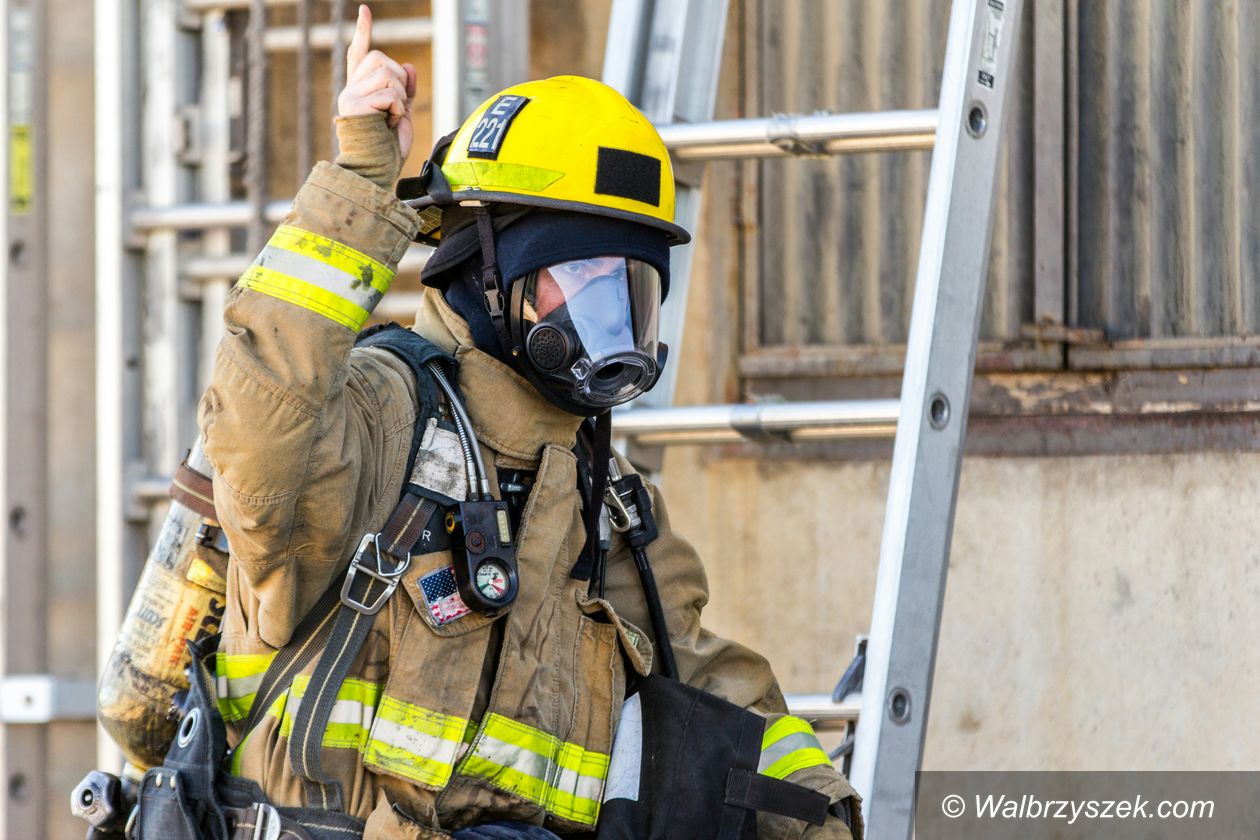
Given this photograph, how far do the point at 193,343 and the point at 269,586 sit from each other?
202 cm

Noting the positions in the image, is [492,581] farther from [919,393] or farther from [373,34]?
[373,34]

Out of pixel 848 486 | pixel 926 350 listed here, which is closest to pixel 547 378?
pixel 926 350

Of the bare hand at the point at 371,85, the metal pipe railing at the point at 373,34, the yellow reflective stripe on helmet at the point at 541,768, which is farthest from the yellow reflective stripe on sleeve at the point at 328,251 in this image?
the metal pipe railing at the point at 373,34

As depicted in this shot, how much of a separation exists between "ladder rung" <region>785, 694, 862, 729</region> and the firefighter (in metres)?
0.29

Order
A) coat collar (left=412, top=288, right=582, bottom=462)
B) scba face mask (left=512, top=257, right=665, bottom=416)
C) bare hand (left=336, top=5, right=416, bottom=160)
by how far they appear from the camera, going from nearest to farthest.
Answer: bare hand (left=336, top=5, right=416, bottom=160)
scba face mask (left=512, top=257, right=665, bottom=416)
coat collar (left=412, top=288, right=582, bottom=462)

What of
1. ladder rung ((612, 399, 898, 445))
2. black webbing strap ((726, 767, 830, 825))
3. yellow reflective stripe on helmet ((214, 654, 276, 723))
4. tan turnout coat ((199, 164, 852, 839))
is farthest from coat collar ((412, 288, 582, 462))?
ladder rung ((612, 399, 898, 445))

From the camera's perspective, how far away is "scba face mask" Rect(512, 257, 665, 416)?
262 cm

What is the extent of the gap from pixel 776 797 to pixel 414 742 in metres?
0.62

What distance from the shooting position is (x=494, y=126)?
271 cm

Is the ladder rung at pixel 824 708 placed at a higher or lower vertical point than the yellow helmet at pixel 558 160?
lower

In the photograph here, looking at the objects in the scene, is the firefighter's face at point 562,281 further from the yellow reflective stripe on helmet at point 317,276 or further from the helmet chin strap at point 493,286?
the yellow reflective stripe on helmet at point 317,276

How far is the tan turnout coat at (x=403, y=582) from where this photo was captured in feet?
7.34

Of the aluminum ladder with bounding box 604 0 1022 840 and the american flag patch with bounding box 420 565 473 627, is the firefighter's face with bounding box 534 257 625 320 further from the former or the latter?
the aluminum ladder with bounding box 604 0 1022 840

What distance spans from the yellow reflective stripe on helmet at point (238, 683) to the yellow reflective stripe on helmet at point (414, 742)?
0.19 meters
